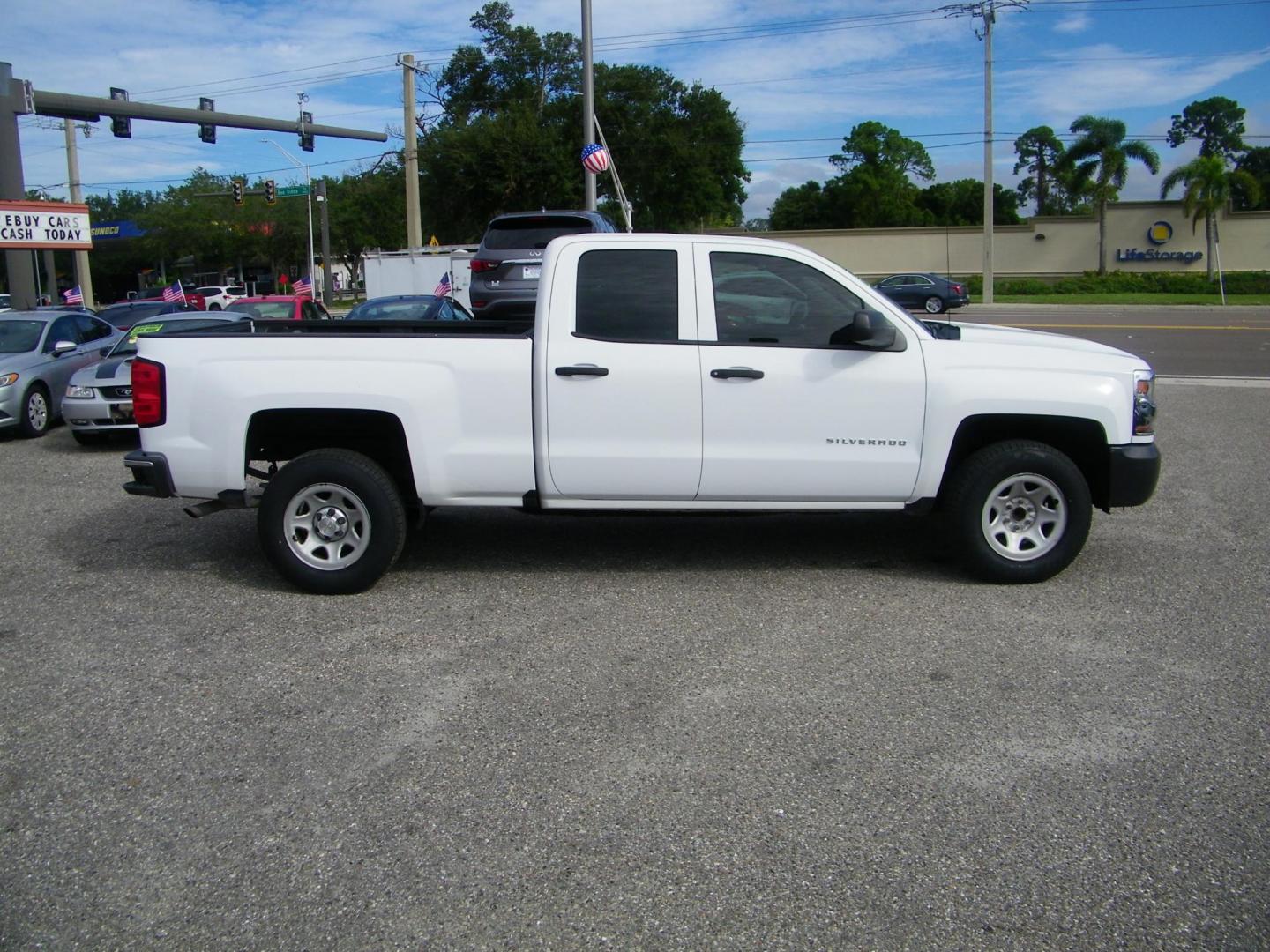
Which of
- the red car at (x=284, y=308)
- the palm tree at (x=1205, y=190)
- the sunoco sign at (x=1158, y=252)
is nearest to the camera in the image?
the red car at (x=284, y=308)

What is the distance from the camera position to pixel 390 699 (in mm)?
4996

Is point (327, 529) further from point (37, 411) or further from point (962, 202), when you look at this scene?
point (962, 202)

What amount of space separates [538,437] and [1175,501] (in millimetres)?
5325

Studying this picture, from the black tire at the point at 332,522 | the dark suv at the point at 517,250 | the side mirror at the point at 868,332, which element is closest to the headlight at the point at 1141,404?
the side mirror at the point at 868,332

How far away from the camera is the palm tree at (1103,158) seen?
2179 inches

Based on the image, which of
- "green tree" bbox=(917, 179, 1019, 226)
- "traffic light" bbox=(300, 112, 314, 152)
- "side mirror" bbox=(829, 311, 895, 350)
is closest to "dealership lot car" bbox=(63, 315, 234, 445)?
"side mirror" bbox=(829, 311, 895, 350)

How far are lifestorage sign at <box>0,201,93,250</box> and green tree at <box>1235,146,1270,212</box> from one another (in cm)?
5948

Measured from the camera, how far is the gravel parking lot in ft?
11.2

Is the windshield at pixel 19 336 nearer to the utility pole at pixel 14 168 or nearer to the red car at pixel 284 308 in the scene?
the red car at pixel 284 308

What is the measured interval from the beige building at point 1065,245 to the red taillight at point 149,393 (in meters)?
52.0

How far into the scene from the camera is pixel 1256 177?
255 feet

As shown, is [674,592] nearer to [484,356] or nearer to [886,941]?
[484,356]

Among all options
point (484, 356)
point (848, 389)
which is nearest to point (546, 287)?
point (484, 356)

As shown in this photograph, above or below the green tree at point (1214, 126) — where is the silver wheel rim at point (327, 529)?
below
